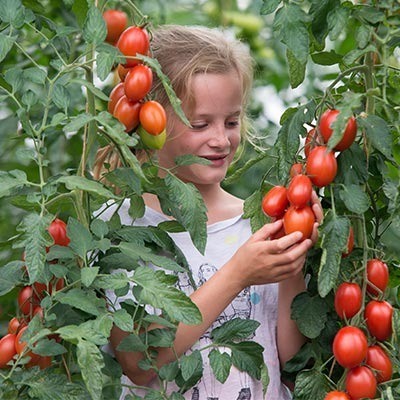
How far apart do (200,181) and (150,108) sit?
1.33 feet

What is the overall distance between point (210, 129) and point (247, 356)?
445 mm

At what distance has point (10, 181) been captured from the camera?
4.54 ft

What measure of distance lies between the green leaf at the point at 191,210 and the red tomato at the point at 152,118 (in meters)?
0.10

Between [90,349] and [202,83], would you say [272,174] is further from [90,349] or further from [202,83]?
[90,349]

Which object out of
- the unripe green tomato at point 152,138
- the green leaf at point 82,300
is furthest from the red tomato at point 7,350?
the unripe green tomato at point 152,138

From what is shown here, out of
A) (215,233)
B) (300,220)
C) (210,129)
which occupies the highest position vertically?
(300,220)

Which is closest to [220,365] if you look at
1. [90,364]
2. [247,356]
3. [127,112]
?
[247,356]

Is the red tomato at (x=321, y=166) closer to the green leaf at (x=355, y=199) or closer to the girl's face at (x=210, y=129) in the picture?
the green leaf at (x=355, y=199)

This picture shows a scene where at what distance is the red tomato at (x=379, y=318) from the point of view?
4.80ft

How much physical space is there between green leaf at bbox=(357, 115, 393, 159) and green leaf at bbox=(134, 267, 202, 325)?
0.37 meters

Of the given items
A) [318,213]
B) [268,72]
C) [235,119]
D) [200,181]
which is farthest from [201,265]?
[268,72]

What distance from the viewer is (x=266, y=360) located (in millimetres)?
1790

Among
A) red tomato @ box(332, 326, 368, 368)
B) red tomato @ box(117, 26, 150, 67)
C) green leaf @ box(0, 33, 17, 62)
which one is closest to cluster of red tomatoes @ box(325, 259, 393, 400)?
red tomato @ box(332, 326, 368, 368)

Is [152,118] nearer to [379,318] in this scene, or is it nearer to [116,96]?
[116,96]
